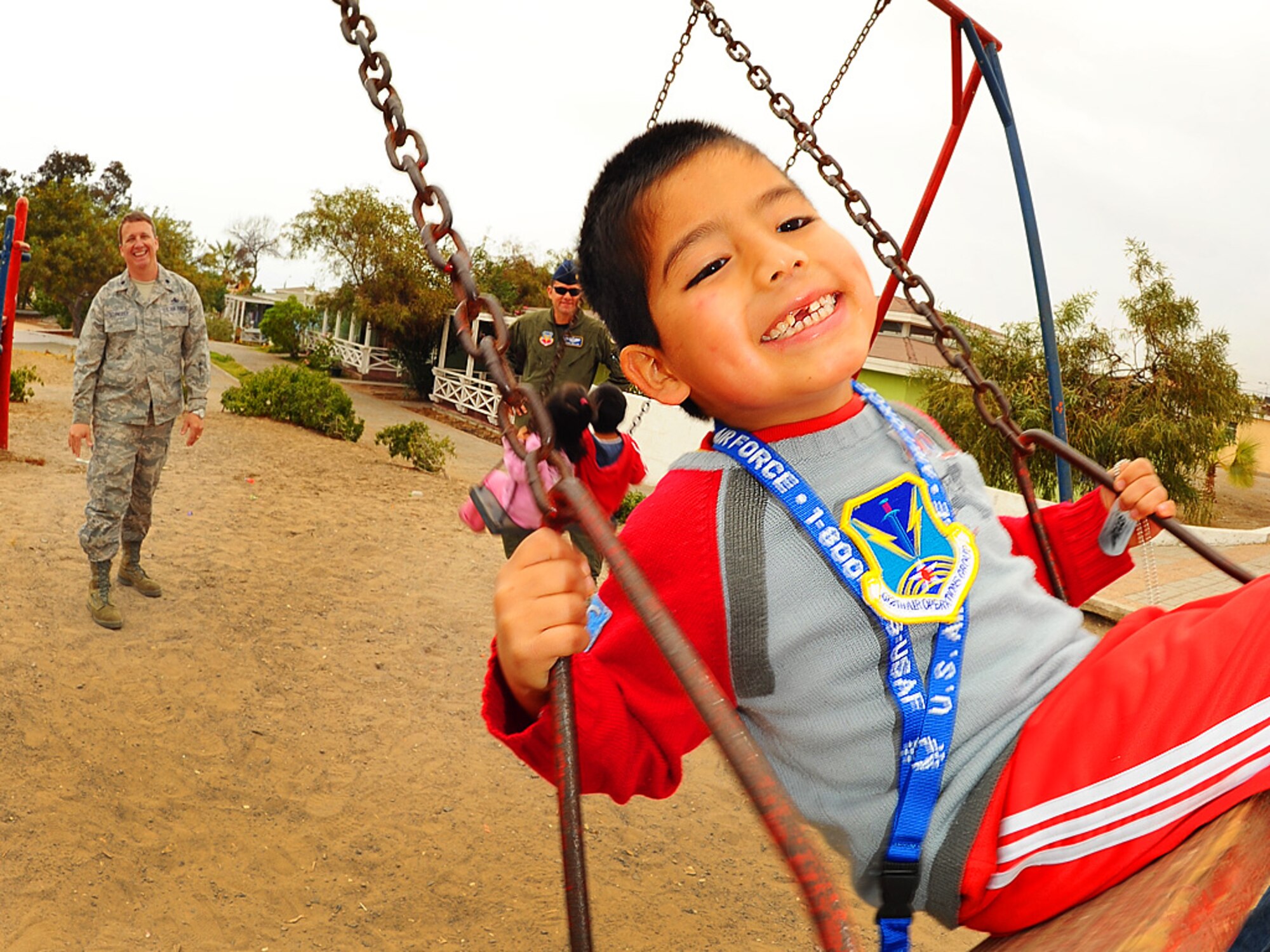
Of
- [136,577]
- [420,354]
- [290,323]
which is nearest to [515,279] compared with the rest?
[420,354]

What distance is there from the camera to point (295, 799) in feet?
11.5

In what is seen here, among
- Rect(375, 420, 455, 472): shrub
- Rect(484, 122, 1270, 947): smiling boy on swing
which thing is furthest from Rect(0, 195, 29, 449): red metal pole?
Rect(484, 122, 1270, 947): smiling boy on swing

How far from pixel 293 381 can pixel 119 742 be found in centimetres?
1026

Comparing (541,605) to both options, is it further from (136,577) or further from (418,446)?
(418,446)

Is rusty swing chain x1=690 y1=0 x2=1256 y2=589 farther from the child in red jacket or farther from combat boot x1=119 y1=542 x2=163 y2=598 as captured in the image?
combat boot x1=119 y1=542 x2=163 y2=598

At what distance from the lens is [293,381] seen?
13.3m

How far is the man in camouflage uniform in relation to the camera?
14.5 feet

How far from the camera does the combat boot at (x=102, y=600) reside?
4.62 m

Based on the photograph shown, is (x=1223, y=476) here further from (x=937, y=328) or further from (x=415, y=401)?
(x=937, y=328)

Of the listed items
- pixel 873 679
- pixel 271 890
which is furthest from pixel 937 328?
pixel 271 890

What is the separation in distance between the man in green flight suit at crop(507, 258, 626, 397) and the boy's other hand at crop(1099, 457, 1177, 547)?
335 cm

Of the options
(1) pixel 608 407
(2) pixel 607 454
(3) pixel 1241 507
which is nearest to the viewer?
(2) pixel 607 454

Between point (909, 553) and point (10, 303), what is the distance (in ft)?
26.4

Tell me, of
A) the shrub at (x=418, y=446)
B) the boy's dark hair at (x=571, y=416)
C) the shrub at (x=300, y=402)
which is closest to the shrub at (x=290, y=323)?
the shrub at (x=300, y=402)
